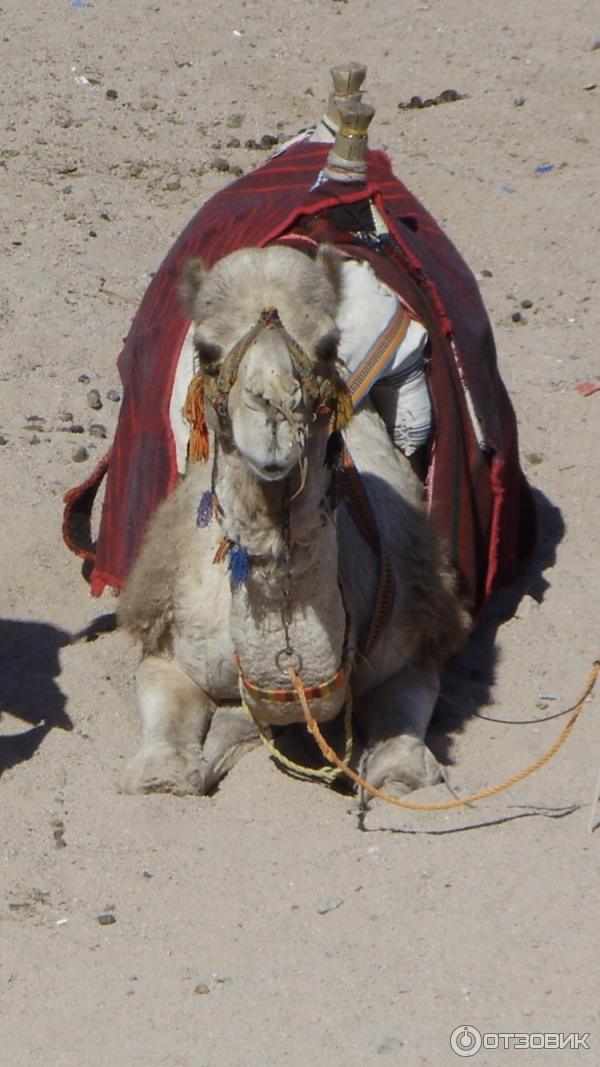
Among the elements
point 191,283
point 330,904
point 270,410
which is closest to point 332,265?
point 191,283

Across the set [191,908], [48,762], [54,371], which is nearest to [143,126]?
[54,371]

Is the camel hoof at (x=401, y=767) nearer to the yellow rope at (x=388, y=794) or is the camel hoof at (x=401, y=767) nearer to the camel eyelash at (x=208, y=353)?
the yellow rope at (x=388, y=794)

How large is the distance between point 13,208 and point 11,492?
265cm

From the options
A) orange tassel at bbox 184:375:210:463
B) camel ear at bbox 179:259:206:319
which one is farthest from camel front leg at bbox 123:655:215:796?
camel ear at bbox 179:259:206:319

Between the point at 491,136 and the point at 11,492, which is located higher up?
the point at 491,136

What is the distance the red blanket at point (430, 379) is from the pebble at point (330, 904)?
5.17ft

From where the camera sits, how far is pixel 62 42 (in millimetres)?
9953

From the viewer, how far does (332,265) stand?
3.94 m

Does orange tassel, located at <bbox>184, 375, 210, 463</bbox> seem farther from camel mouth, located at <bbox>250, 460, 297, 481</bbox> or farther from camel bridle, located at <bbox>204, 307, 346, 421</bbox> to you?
camel mouth, located at <bbox>250, 460, 297, 481</bbox>

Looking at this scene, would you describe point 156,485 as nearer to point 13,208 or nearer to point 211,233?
point 211,233

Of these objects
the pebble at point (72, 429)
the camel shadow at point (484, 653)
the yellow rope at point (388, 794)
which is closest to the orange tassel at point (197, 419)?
the yellow rope at point (388, 794)

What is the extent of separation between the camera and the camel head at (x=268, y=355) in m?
3.50

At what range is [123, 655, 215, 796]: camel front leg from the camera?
14.2 feet

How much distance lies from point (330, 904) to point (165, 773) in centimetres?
69
